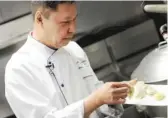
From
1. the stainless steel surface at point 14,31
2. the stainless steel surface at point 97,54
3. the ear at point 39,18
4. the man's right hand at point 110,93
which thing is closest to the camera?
the man's right hand at point 110,93

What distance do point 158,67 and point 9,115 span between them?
2.84 ft

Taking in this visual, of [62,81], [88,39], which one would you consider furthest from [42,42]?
[88,39]

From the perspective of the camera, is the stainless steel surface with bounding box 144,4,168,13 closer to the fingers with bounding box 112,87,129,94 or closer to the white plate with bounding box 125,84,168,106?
the white plate with bounding box 125,84,168,106

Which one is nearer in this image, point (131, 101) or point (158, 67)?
point (131, 101)

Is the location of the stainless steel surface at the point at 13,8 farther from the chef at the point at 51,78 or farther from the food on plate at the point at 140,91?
the food on plate at the point at 140,91

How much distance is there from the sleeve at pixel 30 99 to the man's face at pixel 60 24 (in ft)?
0.59

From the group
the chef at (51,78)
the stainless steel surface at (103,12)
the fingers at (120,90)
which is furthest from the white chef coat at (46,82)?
the stainless steel surface at (103,12)

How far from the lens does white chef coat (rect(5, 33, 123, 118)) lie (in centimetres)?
134

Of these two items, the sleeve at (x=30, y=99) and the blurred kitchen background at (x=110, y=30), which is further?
the blurred kitchen background at (x=110, y=30)

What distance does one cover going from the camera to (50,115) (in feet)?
4.34

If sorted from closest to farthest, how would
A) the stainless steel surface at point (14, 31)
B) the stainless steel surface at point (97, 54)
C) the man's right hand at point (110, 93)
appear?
the man's right hand at point (110, 93), the stainless steel surface at point (14, 31), the stainless steel surface at point (97, 54)

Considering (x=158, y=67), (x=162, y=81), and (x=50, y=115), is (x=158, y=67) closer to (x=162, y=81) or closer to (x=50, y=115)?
(x=162, y=81)

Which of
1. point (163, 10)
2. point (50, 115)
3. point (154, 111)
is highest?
point (163, 10)

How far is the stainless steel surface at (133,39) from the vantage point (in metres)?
2.29
